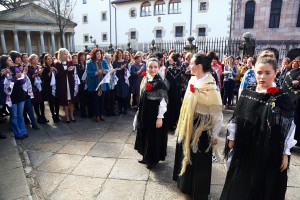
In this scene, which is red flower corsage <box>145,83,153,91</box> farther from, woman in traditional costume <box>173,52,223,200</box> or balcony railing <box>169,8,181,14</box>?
balcony railing <box>169,8,181,14</box>

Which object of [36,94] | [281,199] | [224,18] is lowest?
[281,199]

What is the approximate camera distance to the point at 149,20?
32.1 metres

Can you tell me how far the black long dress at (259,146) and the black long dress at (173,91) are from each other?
332 cm

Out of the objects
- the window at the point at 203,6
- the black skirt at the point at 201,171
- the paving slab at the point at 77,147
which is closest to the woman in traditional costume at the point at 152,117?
the black skirt at the point at 201,171

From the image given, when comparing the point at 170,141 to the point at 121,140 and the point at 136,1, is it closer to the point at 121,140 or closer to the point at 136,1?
the point at 121,140

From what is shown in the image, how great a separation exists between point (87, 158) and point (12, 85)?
96.3 inches

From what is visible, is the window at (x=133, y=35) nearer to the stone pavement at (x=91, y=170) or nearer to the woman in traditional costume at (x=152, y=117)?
the stone pavement at (x=91, y=170)

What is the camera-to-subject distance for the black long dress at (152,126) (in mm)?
3709

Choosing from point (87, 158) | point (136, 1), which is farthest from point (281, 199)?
point (136, 1)

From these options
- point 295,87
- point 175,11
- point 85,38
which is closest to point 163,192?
point 295,87

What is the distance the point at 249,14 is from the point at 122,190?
90.1ft

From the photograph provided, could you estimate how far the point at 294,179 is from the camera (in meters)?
3.67

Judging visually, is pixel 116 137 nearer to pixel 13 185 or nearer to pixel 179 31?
pixel 13 185

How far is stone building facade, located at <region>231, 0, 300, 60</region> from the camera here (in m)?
23.6
